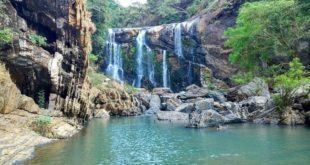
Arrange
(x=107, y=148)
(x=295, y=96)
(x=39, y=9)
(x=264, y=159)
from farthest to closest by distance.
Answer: (x=295, y=96), (x=39, y=9), (x=107, y=148), (x=264, y=159)

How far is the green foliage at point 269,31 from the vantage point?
33.9 metres

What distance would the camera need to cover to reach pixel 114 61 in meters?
59.7

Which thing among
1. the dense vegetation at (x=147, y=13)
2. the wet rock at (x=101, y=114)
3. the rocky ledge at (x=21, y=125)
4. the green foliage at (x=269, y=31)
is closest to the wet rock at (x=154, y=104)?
the wet rock at (x=101, y=114)

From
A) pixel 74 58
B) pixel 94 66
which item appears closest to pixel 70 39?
pixel 74 58

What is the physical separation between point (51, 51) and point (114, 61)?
30.9 m

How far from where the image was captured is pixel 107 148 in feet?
66.2

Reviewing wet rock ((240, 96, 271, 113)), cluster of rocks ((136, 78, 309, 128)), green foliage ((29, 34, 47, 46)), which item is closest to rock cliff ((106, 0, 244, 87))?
cluster of rocks ((136, 78, 309, 128))

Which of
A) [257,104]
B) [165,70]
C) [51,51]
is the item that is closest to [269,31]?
[257,104]

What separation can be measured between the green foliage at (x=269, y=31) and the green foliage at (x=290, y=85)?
4679 mm

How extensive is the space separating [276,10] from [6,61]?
23.0 meters

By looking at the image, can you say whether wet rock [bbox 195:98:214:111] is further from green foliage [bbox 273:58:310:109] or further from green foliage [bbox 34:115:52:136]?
green foliage [bbox 34:115:52:136]

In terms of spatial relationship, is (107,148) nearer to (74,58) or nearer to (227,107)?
(74,58)

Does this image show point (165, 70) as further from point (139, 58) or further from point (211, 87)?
point (211, 87)

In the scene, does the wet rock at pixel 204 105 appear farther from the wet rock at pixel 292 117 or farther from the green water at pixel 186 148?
the green water at pixel 186 148
